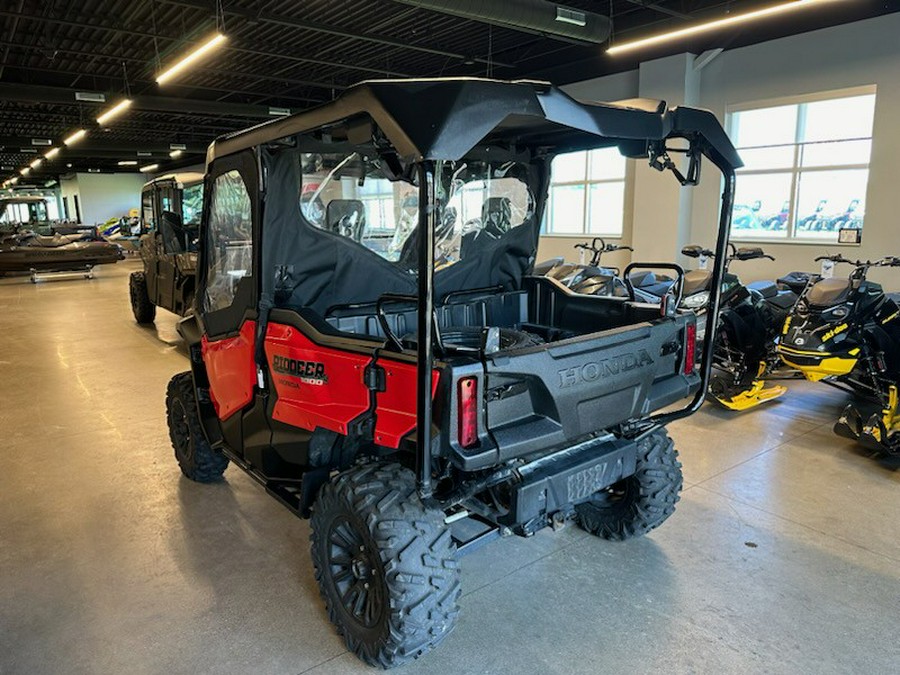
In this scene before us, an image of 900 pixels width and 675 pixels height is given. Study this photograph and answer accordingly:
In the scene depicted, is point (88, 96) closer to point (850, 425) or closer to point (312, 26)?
point (312, 26)

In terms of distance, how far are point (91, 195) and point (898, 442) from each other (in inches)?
1424

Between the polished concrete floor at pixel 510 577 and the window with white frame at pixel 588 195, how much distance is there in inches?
336

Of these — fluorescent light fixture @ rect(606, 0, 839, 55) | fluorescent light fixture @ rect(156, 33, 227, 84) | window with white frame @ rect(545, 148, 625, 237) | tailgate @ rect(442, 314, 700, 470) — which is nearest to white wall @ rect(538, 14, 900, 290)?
window with white frame @ rect(545, 148, 625, 237)

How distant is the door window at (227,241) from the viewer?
2.68 m

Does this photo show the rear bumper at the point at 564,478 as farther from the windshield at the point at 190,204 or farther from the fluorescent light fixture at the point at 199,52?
the fluorescent light fixture at the point at 199,52

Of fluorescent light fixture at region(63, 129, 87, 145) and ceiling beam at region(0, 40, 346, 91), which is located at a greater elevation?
ceiling beam at region(0, 40, 346, 91)

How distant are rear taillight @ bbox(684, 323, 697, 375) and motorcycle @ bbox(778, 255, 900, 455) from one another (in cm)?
208

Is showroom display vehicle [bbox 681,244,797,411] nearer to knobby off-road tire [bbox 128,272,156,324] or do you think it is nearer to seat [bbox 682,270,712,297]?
seat [bbox 682,270,712,297]

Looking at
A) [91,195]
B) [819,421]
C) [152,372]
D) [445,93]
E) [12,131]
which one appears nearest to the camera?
[445,93]

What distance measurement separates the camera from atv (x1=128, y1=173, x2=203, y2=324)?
746 centimetres

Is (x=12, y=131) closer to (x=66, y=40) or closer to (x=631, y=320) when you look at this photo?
(x=66, y=40)

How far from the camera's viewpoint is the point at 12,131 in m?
20.7

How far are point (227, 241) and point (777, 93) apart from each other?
30.6 ft

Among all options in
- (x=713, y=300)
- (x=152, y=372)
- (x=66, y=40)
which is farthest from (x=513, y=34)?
(x=713, y=300)
